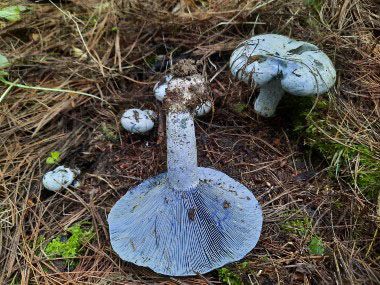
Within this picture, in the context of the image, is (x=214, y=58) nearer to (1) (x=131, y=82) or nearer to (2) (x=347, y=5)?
(1) (x=131, y=82)

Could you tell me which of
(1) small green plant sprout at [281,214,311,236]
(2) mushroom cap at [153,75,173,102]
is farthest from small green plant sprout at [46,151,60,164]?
(1) small green plant sprout at [281,214,311,236]

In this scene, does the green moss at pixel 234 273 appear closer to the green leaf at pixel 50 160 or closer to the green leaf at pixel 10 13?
the green leaf at pixel 50 160

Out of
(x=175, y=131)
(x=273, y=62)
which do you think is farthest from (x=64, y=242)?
(x=273, y=62)

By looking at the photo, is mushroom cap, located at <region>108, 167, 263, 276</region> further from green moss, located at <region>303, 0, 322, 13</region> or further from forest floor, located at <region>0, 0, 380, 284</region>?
green moss, located at <region>303, 0, 322, 13</region>

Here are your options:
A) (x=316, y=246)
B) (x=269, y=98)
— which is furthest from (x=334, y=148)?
(x=316, y=246)

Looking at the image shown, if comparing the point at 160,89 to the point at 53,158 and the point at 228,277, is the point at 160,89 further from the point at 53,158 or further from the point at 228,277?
the point at 228,277

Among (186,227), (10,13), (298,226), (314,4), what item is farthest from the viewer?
(314,4)

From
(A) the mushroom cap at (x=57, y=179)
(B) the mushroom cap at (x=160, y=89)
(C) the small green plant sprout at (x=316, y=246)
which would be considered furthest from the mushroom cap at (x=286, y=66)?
(A) the mushroom cap at (x=57, y=179)
